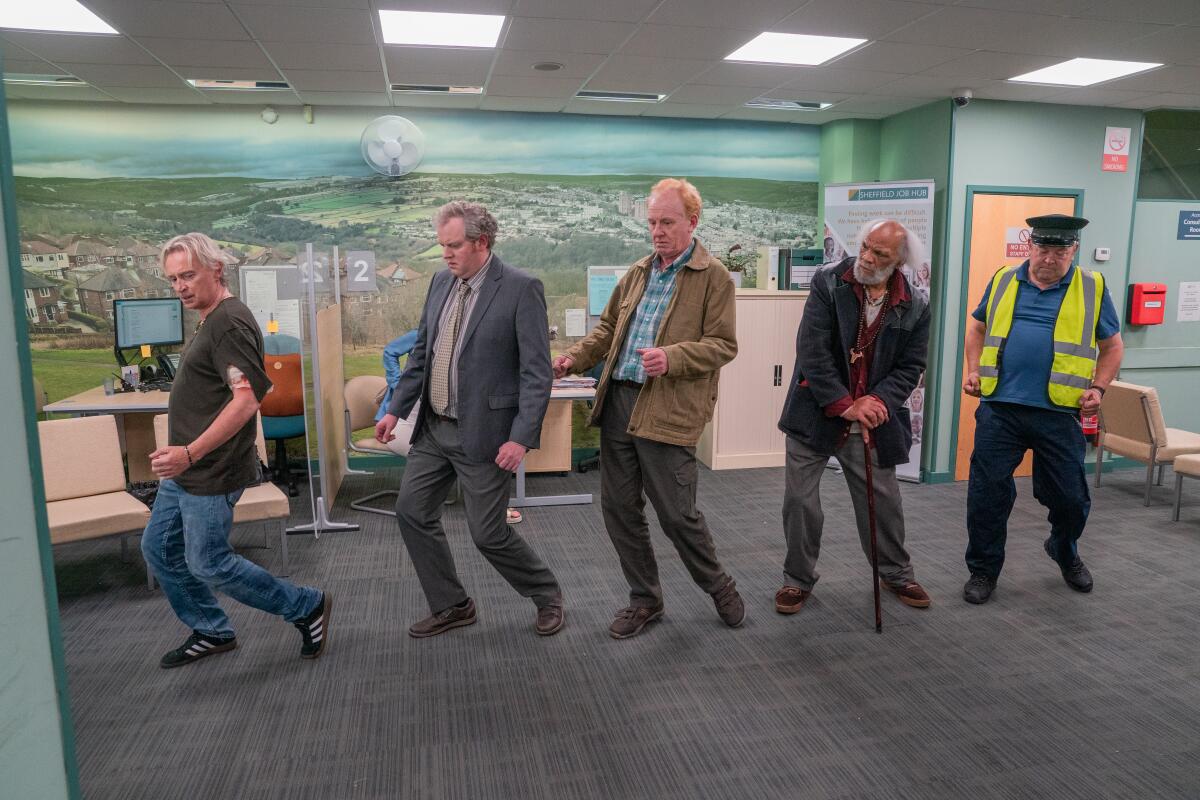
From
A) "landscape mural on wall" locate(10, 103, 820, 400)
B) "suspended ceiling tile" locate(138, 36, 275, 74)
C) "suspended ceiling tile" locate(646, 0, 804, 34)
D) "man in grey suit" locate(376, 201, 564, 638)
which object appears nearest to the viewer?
"man in grey suit" locate(376, 201, 564, 638)

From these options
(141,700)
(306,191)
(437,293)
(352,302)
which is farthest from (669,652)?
(306,191)

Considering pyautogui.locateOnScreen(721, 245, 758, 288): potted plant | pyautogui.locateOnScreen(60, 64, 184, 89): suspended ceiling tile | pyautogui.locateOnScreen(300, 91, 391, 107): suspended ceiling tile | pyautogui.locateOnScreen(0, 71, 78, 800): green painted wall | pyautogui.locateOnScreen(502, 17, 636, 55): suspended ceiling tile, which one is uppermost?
pyautogui.locateOnScreen(300, 91, 391, 107): suspended ceiling tile

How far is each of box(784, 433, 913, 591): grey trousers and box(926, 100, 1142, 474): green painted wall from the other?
2407 mm

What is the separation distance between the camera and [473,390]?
9.10 feet

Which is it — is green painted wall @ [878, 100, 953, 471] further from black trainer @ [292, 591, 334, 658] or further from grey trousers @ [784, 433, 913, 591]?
black trainer @ [292, 591, 334, 658]

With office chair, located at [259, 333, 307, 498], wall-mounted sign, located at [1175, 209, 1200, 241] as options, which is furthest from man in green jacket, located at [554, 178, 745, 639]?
wall-mounted sign, located at [1175, 209, 1200, 241]

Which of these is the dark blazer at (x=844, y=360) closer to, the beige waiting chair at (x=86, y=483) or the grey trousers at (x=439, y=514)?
the grey trousers at (x=439, y=514)

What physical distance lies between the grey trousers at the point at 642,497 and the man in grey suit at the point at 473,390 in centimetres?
31

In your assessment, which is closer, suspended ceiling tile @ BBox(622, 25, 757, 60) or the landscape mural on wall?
suspended ceiling tile @ BBox(622, 25, 757, 60)

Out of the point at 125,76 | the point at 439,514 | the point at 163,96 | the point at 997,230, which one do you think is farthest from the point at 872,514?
the point at 163,96

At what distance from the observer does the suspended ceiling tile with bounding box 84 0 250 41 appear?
11.2 ft

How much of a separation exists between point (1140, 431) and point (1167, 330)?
1.50m

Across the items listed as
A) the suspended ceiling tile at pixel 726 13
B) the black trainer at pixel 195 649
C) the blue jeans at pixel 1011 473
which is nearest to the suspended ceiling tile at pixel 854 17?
the suspended ceiling tile at pixel 726 13

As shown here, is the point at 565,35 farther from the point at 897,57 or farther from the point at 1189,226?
the point at 1189,226
